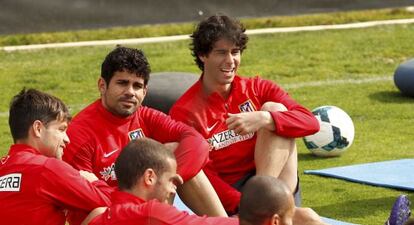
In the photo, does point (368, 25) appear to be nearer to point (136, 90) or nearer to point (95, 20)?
point (95, 20)

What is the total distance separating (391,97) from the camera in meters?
13.4

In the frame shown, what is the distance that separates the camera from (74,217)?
6.47 m

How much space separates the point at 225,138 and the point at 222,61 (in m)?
0.47

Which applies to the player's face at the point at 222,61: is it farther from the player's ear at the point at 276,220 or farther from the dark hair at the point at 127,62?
the player's ear at the point at 276,220

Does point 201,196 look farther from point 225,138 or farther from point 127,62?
point 127,62

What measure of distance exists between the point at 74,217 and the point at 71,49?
29.1 ft

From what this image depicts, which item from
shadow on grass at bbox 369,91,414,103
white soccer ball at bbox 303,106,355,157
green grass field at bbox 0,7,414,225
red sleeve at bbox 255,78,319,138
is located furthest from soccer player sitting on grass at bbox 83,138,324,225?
shadow on grass at bbox 369,91,414,103

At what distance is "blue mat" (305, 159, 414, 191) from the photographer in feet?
30.9

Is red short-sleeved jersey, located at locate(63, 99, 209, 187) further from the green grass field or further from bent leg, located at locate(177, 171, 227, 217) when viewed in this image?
the green grass field

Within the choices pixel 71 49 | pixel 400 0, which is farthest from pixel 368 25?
pixel 71 49

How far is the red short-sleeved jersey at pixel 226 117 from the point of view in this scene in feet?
25.1

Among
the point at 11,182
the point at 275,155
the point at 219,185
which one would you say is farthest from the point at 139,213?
the point at 219,185

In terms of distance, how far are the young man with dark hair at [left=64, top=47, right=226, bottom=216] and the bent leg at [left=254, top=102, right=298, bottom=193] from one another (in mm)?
423

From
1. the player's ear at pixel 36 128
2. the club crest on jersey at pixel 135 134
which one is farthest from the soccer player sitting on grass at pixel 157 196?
the club crest on jersey at pixel 135 134
